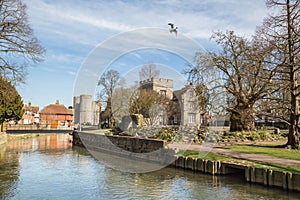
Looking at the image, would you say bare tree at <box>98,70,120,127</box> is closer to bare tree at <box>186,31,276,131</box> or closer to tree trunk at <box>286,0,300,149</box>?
bare tree at <box>186,31,276,131</box>

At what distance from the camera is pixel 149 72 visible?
95.3 feet

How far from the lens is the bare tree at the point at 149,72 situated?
27087 millimetres

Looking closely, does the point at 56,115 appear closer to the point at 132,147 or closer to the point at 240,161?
the point at 132,147

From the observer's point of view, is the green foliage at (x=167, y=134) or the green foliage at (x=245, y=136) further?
the green foliage at (x=245, y=136)

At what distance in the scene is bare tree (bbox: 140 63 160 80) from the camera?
27087mm

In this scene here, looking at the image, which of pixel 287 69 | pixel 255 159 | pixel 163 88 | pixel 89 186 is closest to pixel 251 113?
pixel 287 69

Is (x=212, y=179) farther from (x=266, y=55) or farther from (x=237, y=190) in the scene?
(x=266, y=55)

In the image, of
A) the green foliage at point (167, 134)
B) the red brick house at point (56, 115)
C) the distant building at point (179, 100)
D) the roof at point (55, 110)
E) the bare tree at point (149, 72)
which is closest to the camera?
the green foliage at point (167, 134)

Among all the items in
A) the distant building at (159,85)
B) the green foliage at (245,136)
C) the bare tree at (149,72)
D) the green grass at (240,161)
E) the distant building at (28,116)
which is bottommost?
the green grass at (240,161)

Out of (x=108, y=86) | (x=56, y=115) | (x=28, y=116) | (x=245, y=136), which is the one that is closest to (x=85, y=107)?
(x=108, y=86)

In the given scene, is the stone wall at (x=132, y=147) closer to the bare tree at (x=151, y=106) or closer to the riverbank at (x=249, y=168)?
the riverbank at (x=249, y=168)

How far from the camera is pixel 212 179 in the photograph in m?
14.3

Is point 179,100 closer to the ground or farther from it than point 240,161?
farther from it

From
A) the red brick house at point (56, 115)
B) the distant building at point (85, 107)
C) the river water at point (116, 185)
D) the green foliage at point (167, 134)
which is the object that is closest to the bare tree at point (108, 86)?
the distant building at point (85, 107)
